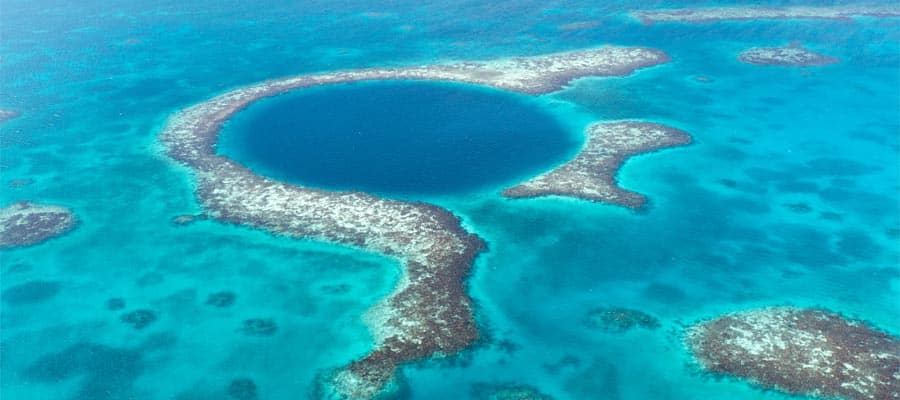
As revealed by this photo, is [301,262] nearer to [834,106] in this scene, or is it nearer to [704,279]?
[704,279]

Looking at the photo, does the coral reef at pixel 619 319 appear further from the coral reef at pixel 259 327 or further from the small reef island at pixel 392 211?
the coral reef at pixel 259 327

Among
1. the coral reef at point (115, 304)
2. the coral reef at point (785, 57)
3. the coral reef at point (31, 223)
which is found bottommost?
the coral reef at point (115, 304)

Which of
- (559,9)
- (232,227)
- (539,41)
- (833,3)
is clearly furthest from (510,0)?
(232,227)

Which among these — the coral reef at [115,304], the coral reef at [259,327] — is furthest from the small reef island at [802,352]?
the coral reef at [115,304]

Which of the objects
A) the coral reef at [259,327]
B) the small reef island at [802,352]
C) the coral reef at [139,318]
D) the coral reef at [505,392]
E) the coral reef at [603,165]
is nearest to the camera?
the small reef island at [802,352]

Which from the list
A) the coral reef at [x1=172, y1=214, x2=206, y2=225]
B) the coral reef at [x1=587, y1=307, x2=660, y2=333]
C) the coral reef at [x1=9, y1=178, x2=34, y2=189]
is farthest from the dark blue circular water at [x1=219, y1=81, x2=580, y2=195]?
the coral reef at [x1=587, y1=307, x2=660, y2=333]
